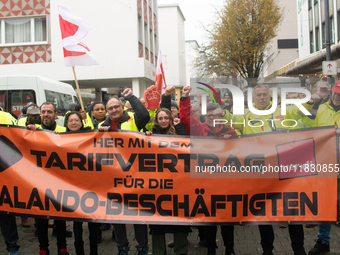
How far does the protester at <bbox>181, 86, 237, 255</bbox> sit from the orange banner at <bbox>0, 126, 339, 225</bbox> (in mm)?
125

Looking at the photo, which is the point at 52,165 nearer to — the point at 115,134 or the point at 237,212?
the point at 115,134

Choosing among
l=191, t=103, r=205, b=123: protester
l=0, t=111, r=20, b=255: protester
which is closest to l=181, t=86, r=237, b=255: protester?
l=191, t=103, r=205, b=123: protester

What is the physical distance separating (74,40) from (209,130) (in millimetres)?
4983

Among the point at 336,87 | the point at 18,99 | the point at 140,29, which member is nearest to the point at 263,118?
the point at 336,87

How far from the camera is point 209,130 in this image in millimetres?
4078

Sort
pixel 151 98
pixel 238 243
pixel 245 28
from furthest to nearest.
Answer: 1. pixel 245 28
2. pixel 151 98
3. pixel 238 243

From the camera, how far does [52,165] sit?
164 inches

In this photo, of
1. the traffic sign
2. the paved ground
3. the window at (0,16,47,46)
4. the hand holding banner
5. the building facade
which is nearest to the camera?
the paved ground

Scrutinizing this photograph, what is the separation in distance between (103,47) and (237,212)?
17113 mm

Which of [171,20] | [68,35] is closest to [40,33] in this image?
[68,35]

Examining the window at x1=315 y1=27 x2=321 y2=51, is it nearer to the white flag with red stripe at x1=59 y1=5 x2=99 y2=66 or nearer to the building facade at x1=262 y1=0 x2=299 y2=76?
the building facade at x1=262 y1=0 x2=299 y2=76

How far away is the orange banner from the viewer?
3.80m

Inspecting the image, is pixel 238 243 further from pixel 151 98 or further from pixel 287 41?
pixel 287 41

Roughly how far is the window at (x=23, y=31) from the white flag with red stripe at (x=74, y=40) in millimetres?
12360
